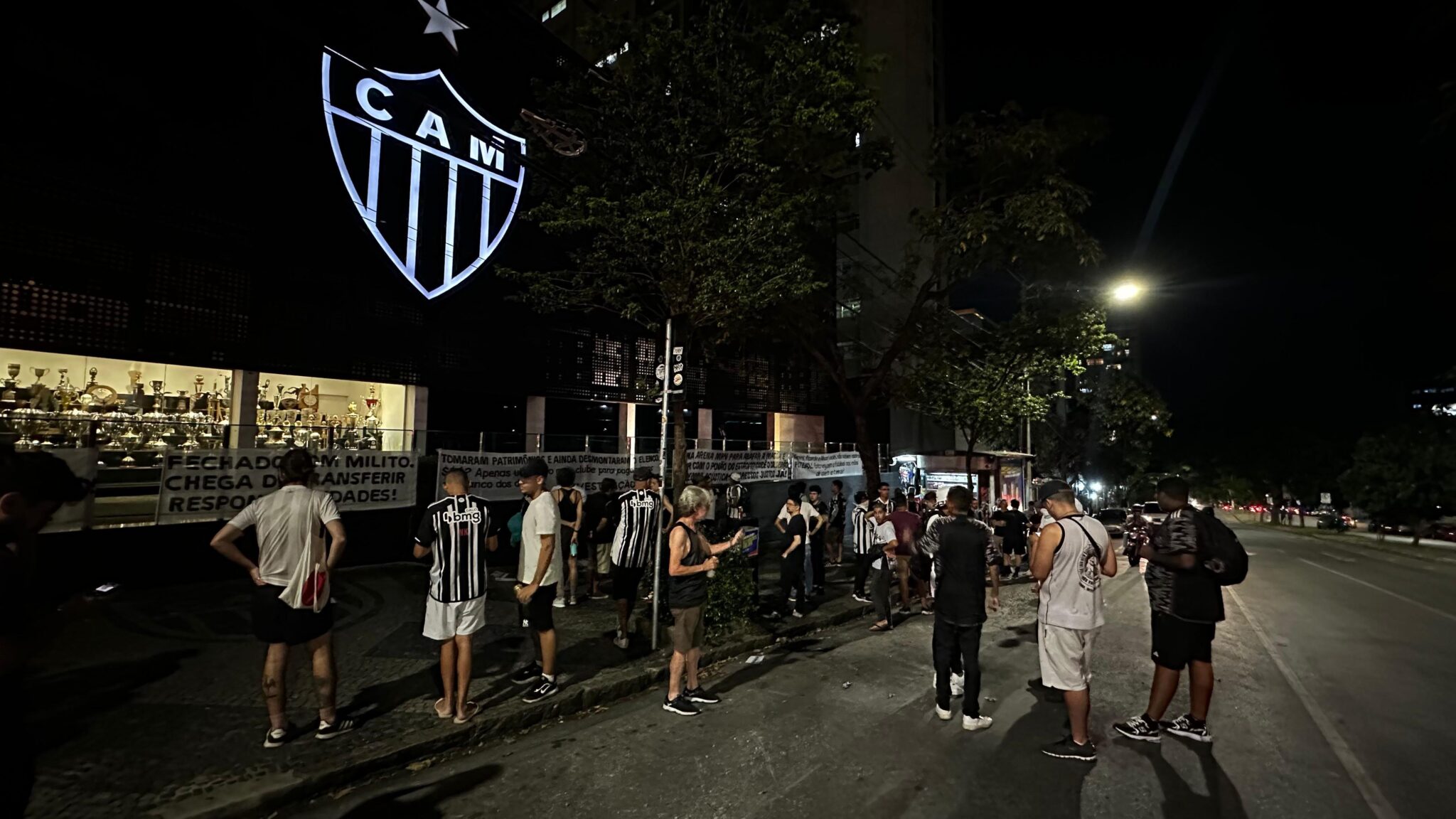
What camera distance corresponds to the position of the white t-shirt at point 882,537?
8312 millimetres

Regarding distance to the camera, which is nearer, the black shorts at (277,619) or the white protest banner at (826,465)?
the black shorts at (277,619)

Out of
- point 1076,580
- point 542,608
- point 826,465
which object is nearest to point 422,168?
point 542,608

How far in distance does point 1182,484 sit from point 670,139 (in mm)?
6389

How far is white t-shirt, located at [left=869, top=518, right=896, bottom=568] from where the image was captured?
8.31 metres

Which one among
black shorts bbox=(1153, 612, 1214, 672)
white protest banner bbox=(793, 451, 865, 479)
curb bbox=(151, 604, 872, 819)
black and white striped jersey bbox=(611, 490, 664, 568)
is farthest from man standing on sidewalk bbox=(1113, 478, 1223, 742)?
white protest banner bbox=(793, 451, 865, 479)

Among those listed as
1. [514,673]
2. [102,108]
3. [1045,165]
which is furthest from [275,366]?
[1045,165]

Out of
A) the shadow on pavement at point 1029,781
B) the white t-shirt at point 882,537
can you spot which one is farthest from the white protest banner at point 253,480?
the shadow on pavement at point 1029,781

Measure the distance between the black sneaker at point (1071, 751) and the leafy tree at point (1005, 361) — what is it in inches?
389

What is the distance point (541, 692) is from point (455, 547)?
4.93ft

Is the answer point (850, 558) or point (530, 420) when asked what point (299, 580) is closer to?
point (530, 420)

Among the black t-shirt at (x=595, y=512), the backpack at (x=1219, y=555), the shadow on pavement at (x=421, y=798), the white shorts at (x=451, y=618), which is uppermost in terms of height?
the backpack at (x=1219, y=555)

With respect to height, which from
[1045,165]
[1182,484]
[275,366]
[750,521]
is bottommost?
[750,521]

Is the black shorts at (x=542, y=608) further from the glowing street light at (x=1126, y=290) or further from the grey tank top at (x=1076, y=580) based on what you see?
the glowing street light at (x=1126, y=290)

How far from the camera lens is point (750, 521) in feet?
31.9
